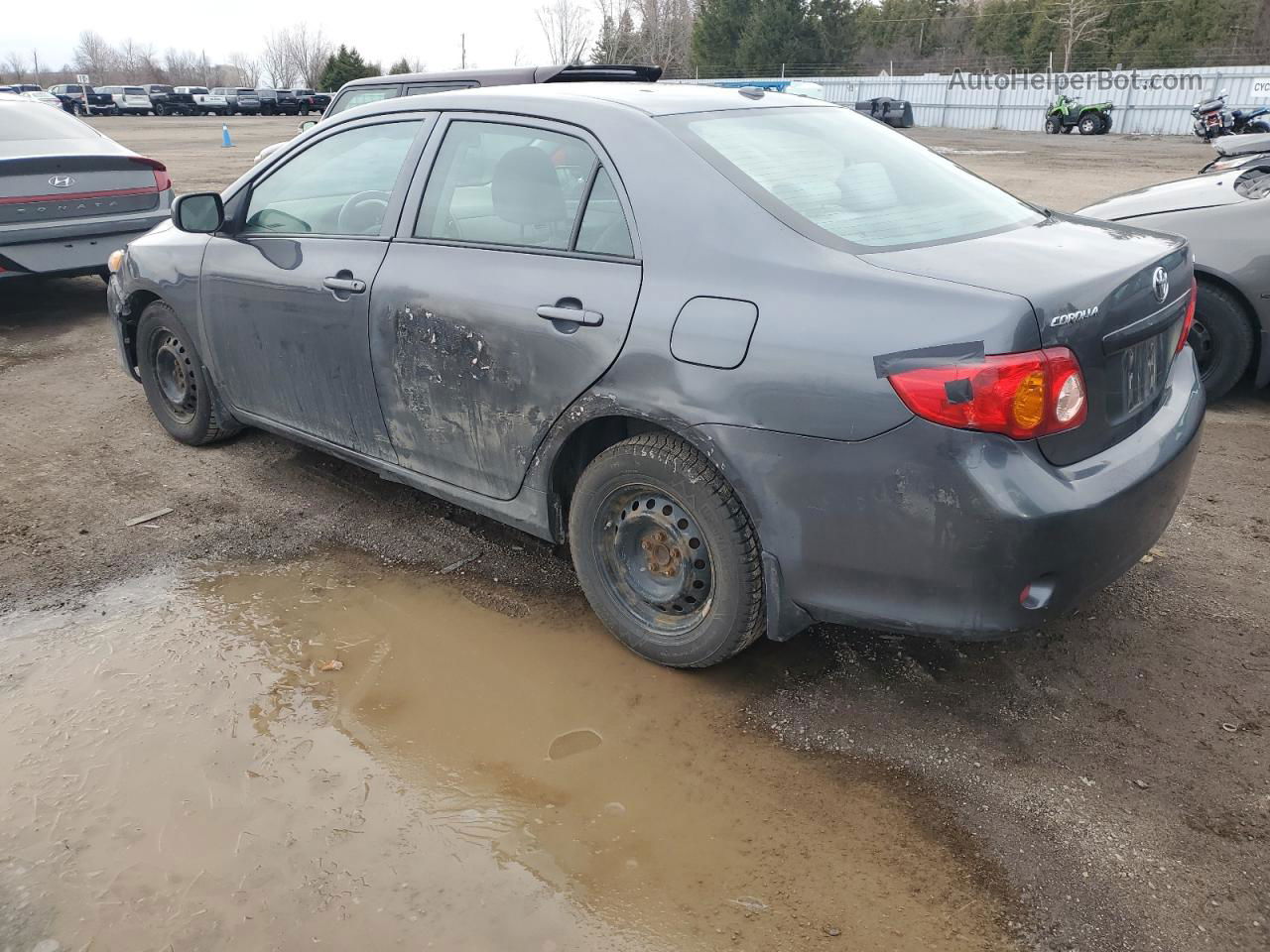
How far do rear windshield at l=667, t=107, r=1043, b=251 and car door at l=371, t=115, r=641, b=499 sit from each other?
15.2 inches

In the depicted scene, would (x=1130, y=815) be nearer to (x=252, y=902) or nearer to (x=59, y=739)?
(x=252, y=902)

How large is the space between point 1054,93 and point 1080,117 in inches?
267

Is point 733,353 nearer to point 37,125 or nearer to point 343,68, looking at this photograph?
point 37,125

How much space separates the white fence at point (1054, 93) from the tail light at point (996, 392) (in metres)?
31.3

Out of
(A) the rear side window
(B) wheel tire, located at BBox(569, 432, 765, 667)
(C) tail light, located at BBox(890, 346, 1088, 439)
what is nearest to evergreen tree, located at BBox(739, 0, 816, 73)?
(A) the rear side window

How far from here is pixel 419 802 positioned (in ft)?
8.18

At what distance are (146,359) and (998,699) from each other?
426 cm

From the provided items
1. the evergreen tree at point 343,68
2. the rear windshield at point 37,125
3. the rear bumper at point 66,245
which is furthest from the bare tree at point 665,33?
the rear bumper at point 66,245

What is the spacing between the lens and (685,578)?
2.88m

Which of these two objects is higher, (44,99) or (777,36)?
(777,36)

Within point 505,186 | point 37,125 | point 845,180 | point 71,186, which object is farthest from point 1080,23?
point 505,186

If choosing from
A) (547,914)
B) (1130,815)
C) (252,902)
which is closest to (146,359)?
(252,902)

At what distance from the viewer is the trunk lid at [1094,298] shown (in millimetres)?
2344

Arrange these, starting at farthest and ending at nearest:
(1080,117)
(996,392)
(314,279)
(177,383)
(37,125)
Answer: (1080,117) < (37,125) < (177,383) < (314,279) < (996,392)
